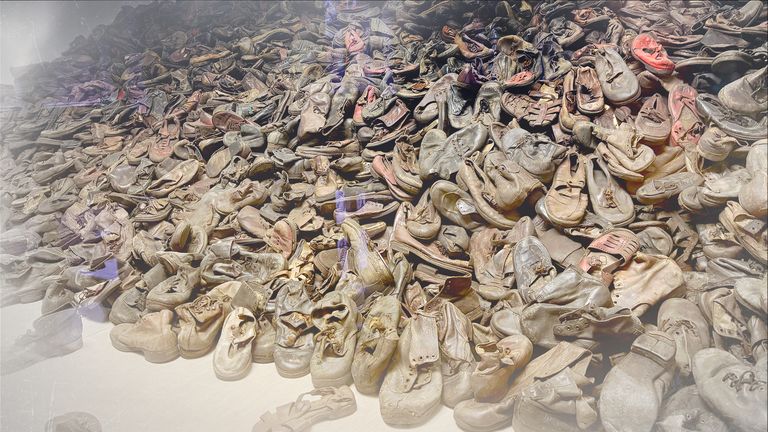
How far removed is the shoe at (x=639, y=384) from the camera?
3.93 feet

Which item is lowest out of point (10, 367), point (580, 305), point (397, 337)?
point (10, 367)

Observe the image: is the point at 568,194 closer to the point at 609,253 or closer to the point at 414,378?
the point at 609,253

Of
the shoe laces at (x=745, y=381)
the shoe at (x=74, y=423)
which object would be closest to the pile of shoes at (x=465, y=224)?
the shoe laces at (x=745, y=381)

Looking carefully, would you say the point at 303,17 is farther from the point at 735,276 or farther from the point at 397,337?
the point at 735,276

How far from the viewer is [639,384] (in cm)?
125

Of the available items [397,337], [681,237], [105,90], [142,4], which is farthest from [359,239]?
[142,4]

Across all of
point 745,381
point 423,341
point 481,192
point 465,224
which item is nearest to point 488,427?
point 423,341

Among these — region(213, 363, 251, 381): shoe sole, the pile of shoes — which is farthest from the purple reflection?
region(213, 363, 251, 381): shoe sole

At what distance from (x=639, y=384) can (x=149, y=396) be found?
1.75 m

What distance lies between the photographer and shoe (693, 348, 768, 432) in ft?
3.37

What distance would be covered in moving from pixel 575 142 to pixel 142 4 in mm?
6416

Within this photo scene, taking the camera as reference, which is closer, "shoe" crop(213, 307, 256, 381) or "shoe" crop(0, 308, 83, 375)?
"shoe" crop(213, 307, 256, 381)

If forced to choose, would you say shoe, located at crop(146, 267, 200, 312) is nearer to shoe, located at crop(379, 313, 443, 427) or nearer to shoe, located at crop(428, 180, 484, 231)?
shoe, located at crop(379, 313, 443, 427)

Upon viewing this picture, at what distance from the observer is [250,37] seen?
482 cm
